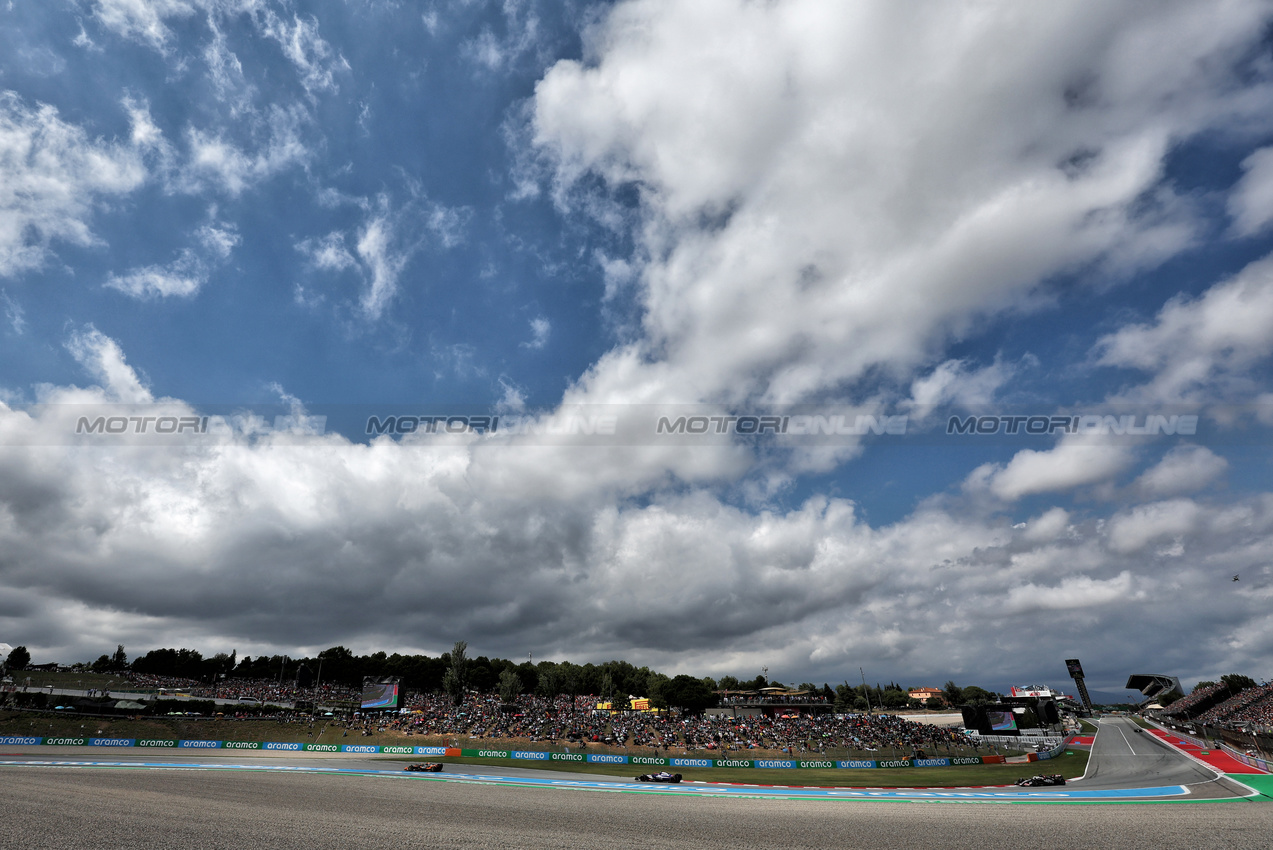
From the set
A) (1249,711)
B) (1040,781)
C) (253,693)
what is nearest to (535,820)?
(1040,781)

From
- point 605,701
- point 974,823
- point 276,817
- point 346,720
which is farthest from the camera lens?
point 605,701

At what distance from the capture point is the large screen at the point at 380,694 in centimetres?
7788

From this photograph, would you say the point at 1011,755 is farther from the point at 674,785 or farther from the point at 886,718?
the point at 674,785

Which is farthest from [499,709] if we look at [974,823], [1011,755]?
[974,823]

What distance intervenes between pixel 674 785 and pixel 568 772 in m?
12.7

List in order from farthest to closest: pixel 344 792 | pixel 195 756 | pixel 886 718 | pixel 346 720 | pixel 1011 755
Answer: pixel 886 718 → pixel 346 720 → pixel 1011 755 → pixel 195 756 → pixel 344 792

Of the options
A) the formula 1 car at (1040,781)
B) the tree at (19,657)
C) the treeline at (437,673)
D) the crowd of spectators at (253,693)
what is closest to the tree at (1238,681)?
the treeline at (437,673)

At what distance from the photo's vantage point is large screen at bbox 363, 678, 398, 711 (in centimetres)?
7788

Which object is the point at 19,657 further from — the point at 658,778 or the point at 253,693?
the point at 658,778

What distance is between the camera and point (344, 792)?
3209 cm

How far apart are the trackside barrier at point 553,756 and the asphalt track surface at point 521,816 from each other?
18804 millimetres

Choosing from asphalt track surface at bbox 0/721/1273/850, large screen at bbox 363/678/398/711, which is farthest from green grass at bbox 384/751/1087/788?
large screen at bbox 363/678/398/711

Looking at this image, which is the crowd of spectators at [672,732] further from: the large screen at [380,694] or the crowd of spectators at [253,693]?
the crowd of spectators at [253,693]

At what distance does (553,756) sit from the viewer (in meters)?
58.3
